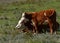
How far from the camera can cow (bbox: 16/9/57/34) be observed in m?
13.6

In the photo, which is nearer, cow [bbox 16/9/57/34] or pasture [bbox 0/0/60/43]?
pasture [bbox 0/0/60/43]

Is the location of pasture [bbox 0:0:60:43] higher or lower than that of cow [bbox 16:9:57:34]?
lower

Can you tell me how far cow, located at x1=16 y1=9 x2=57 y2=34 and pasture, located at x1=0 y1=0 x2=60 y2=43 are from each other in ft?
1.44

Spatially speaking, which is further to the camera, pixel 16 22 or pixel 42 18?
pixel 16 22

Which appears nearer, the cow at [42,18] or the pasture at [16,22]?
the pasture at [16,22]

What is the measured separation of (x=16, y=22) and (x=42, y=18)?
132 inches

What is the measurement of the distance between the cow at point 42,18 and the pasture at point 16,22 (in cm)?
44

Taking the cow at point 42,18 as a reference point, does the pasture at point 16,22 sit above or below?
below

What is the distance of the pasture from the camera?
10541 millimetres

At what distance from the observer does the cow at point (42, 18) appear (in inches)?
535

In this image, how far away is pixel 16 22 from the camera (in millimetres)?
16859

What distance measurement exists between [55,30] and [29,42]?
14.7 feet

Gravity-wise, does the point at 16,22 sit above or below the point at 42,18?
below

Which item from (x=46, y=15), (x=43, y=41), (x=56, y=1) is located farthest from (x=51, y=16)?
(x=56, y=1)
